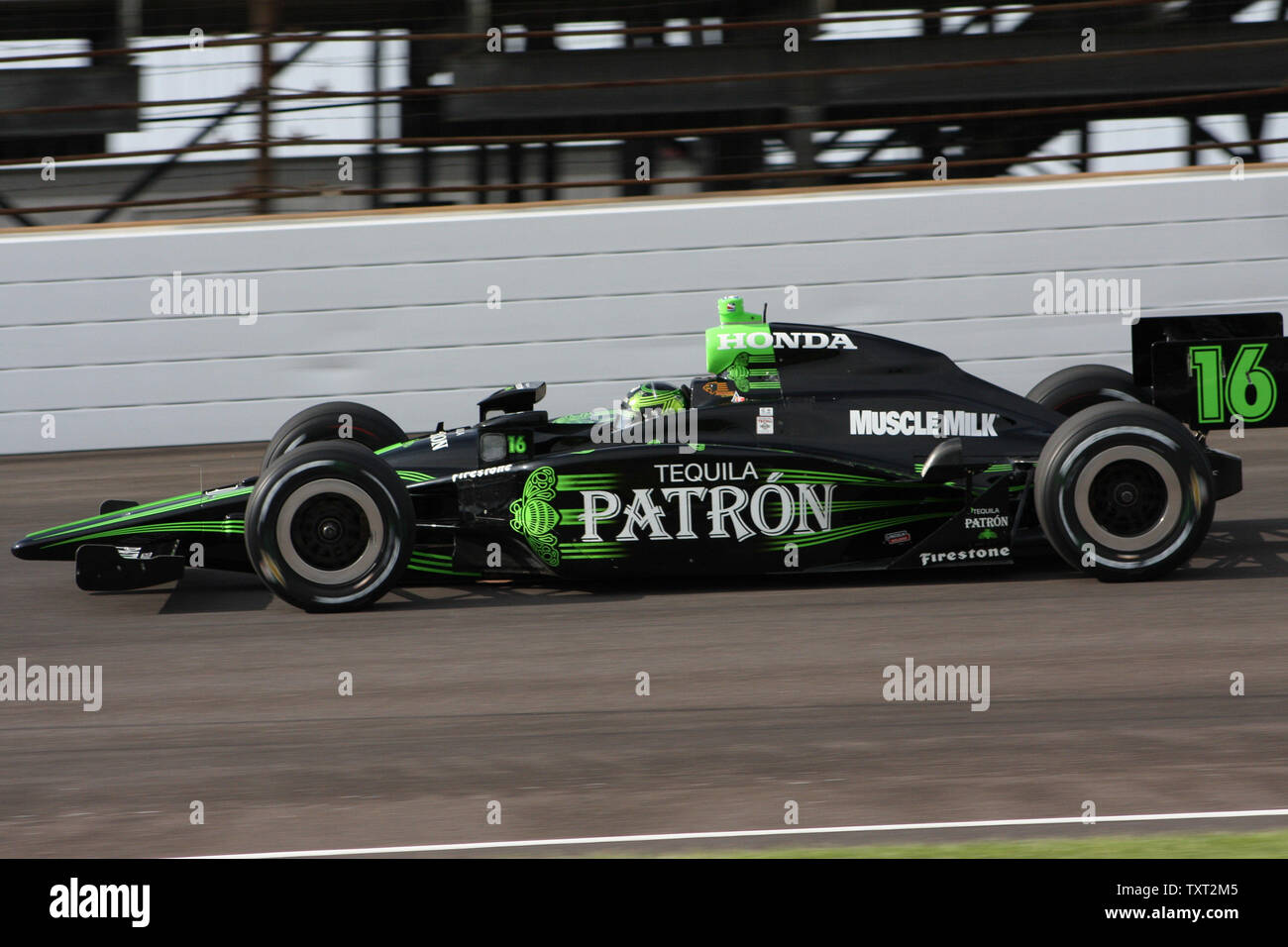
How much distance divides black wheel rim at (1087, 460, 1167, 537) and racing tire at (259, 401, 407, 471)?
3506 millimetres

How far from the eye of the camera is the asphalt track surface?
13.8 feet

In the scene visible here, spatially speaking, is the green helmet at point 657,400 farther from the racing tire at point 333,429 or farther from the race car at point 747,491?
the racing tire at point 333,429

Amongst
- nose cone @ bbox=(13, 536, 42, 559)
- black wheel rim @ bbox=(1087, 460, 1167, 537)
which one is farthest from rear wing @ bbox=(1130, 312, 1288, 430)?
nose cone @ bbox=(13, 536, 42, 559)

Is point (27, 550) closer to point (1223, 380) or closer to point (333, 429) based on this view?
point (333, 429)

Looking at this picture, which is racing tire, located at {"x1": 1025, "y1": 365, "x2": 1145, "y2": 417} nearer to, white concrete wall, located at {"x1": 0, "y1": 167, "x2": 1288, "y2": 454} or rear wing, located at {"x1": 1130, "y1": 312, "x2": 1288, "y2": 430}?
rear wing, located at {"x1": 1130, "y1": 312, "x2": 1288, "y2": 430}

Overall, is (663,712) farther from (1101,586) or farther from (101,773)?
(1101,586)

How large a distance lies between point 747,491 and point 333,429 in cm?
248

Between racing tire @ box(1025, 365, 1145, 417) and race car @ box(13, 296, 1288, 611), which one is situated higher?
racing tire @ box(1025, 365, 1145, 417)

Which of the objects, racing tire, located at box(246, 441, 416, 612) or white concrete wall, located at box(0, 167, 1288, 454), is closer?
racing tire, located at box(246, 441, 416, 612)

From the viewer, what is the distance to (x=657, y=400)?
6.62 m

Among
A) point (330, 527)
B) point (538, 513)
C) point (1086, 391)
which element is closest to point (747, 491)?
point (538, 513)

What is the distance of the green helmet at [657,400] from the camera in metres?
6.57

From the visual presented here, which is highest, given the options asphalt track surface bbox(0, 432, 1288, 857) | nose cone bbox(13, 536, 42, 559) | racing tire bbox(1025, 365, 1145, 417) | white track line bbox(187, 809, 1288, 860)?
racing tire bbox(1025, 365, 1145, 417)

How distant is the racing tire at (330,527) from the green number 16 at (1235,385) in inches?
144
